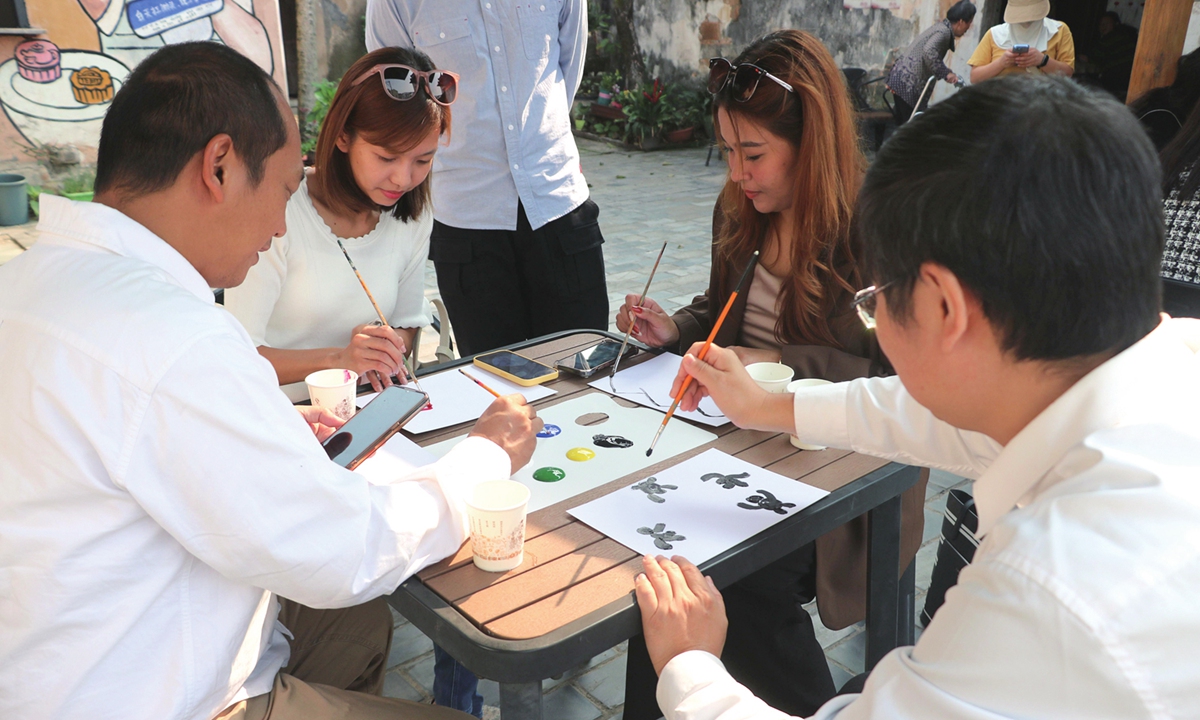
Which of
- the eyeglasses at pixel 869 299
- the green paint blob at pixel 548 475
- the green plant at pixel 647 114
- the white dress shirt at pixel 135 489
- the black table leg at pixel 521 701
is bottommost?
the green plant at pixel 647 114

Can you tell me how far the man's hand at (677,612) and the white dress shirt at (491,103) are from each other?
1.83 metres

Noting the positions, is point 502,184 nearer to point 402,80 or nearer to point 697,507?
point 402,80

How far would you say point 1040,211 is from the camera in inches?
33.2

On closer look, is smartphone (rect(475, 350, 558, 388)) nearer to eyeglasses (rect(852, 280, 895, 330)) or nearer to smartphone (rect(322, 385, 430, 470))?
smartphone (rect(322, 385, 430, 470))

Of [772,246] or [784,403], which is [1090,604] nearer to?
[784,403]

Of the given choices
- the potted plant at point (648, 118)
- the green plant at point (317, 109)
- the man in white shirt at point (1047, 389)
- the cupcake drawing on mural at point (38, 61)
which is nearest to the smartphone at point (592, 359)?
the man in white shirt at point (1047, 389)

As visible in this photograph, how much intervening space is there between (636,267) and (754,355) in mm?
4101

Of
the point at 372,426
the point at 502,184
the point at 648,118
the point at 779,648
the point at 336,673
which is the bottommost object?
the point at 648,118

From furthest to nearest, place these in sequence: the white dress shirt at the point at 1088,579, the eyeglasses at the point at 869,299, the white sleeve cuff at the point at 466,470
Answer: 1. the white sleeve cuff at the point at 466,470
2. the eyeglasses at the point at 869,299
3. the white dress shirt at the point at 1088,579

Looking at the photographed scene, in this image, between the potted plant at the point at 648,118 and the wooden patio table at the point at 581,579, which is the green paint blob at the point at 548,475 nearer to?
the wooden patio table at the point at 581,579

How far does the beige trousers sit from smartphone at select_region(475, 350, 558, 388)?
0.62 meters

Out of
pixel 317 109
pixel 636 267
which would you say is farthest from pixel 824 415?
pixel 317 109

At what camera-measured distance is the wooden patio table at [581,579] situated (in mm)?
1259

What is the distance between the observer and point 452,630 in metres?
1.28
